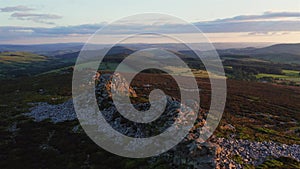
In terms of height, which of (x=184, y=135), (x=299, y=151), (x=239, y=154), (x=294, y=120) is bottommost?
(x=294, y=120)

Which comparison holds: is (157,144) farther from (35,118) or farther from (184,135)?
(35,118)

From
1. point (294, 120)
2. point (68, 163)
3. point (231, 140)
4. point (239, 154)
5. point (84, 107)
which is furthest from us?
point (294, 120)

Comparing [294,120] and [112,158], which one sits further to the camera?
[294,120]

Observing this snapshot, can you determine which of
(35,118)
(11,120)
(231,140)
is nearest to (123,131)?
(231,140)

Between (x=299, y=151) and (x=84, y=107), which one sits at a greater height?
(x=84, y=107)

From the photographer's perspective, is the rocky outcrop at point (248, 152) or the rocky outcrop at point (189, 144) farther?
the rocky outcrop at point (248, 152)

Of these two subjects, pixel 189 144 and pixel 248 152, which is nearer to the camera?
pixel 189 144

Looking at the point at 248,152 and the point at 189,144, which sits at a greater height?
the point at 189,144

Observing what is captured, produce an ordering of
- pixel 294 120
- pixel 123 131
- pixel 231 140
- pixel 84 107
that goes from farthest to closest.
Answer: pixel 294 120
pixel 84 107
pixel 123 131
pixel 231 140

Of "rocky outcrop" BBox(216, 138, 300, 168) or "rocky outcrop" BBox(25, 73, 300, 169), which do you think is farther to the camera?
"rocky outcrop" BBox(216, 138, 300, 168)

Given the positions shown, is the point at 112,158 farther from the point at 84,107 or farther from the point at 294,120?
the point at 294,120
